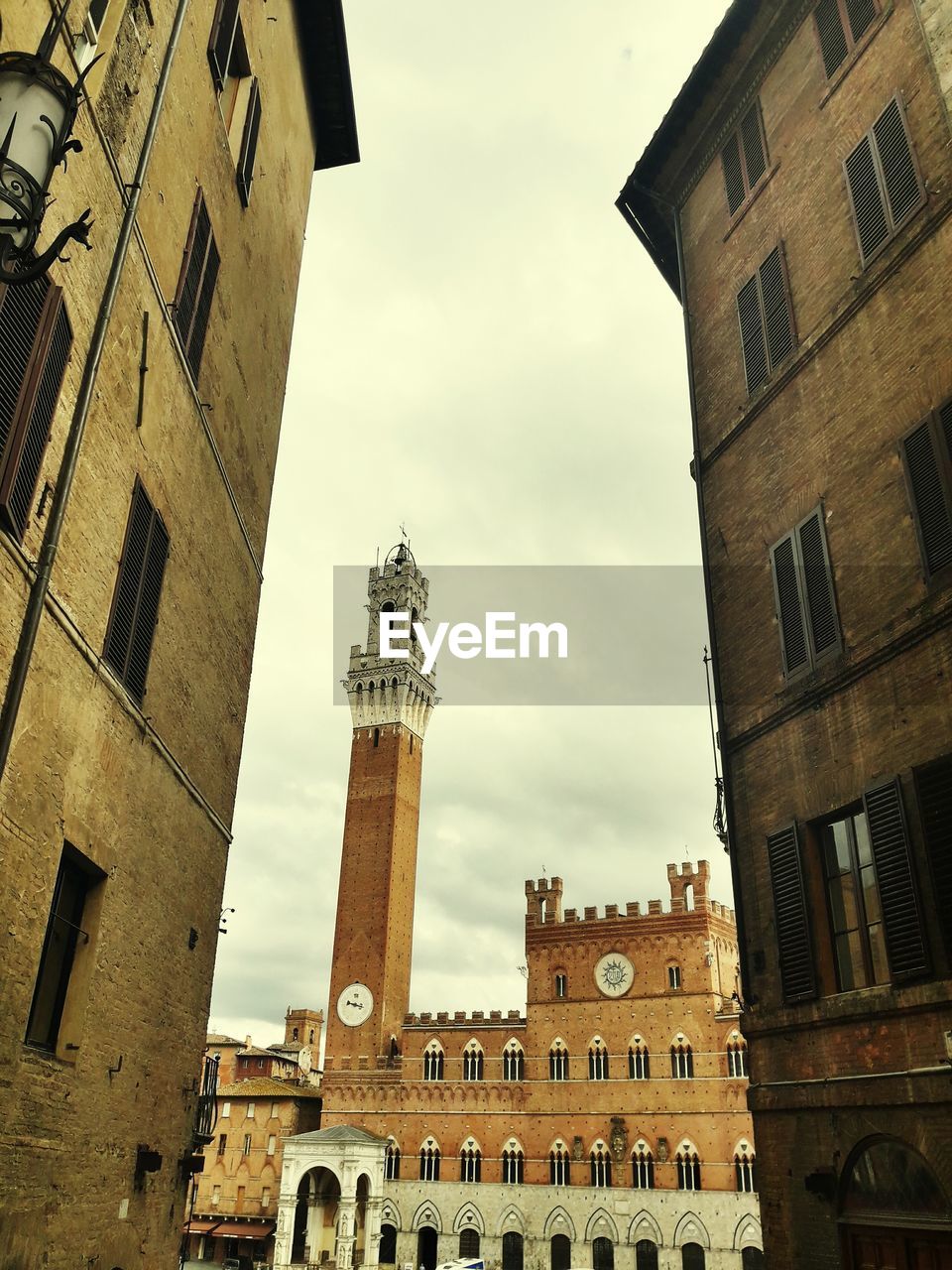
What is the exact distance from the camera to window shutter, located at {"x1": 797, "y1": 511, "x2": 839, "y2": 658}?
9.55 metres

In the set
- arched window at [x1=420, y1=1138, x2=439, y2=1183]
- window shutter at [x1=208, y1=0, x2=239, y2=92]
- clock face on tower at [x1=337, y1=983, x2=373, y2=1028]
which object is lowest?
arched window at [x1=420, y1=1138, x2=439, y2=1183]

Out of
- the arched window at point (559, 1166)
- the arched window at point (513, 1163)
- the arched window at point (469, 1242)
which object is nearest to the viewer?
the arched window at point (559, 1166)

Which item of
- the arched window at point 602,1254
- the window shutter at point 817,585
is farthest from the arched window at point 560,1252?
the window shutter at point 817,585

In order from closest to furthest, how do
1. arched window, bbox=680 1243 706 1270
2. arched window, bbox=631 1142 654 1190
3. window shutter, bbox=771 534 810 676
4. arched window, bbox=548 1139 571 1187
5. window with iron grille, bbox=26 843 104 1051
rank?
window with iron grille, bbox=26 843 104 1051, window shutter, bbox=771 534 810 676, arched window, bbox=680 1243 706 1270, arched window, bbox=631 1142 654 1190, arched window, bbox=548 1139 571 1187

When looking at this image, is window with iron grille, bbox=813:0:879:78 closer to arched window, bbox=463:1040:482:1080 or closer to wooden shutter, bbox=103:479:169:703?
wooden shutter, bbox=103:479:169:703

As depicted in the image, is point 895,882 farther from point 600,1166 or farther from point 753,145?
point 600,1166

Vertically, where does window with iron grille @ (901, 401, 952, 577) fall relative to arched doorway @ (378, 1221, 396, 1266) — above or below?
above

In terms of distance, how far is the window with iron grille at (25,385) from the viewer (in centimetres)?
538

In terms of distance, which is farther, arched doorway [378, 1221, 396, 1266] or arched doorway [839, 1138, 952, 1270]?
arched doorway [378, 1221, 396, 1266]

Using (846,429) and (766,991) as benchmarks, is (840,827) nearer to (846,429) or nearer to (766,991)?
(766,991)

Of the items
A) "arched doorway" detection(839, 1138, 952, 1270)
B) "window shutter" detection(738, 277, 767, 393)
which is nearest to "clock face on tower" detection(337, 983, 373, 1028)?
"window shutter" detection(738, 277, 767, 393)

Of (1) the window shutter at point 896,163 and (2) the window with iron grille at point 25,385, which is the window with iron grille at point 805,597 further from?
(2) the window with iron grille at point 25,385

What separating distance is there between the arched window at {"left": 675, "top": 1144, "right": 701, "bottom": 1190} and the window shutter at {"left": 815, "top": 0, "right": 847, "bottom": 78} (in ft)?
132

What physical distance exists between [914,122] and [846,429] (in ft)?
9.83
